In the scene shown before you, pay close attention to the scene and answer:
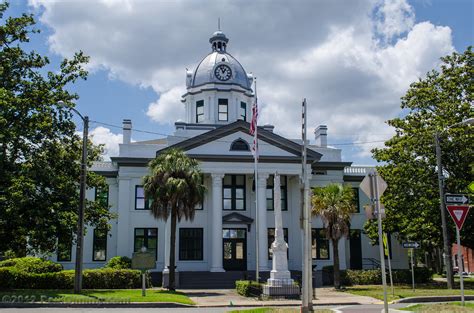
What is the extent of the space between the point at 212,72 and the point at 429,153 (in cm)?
2123

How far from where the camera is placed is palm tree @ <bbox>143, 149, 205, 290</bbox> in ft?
91.1

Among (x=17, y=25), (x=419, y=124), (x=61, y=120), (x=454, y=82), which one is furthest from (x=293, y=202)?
(x=17, y=25)

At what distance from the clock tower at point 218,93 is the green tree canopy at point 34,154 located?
1802cm

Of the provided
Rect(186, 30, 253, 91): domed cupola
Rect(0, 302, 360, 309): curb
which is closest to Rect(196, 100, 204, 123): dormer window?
Rect(186, 30, 253, 91): domed cupola

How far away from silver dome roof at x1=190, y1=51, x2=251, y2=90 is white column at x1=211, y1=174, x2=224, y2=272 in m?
12.4

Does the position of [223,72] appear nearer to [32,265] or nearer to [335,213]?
[335,213]

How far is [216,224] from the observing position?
36281mm

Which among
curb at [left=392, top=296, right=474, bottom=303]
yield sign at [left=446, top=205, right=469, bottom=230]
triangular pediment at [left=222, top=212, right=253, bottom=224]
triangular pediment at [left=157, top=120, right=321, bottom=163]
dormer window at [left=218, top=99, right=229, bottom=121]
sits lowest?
curb at [left=392, top=296, right=474, bottom=303]

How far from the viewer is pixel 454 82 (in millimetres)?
31906

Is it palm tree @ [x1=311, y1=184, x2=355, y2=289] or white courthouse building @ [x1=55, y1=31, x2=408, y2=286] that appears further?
white courthouse building @ [x1=55, y1=31, x2=408, y2=286]

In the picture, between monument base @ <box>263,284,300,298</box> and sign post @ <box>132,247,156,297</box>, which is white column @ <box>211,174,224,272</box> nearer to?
monument base @ <box>263,284,300,298</box>

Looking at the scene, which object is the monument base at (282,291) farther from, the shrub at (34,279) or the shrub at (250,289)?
the shrub at (34,279)

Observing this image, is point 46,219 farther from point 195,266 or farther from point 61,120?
point 195,266

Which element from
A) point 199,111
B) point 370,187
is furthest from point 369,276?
point 370,187
